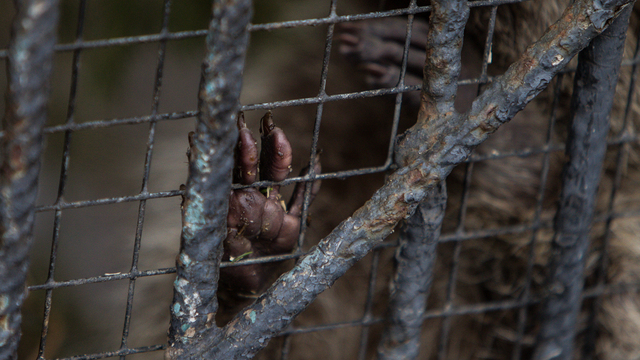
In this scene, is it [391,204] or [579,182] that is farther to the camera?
[579,182]

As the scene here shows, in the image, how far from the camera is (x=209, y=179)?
45 cm

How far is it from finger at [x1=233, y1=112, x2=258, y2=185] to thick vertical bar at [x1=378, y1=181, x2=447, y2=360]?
0.18 m

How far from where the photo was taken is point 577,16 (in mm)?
500

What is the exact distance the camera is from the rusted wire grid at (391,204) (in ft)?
1.68

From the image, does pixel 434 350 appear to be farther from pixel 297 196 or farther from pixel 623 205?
pixel 297 196

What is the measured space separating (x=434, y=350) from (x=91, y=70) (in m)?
1.01

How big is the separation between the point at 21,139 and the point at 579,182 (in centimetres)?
57

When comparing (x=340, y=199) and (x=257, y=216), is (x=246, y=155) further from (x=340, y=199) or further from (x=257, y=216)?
(x=340, y=199)

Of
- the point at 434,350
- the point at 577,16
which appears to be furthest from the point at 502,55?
the point at 434,350

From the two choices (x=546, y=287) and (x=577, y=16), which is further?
(x=546, y=287)

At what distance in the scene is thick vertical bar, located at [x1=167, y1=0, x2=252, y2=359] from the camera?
0.41 metres

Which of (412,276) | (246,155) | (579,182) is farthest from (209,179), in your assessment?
(579,182)

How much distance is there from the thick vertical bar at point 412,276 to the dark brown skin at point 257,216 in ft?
0.38

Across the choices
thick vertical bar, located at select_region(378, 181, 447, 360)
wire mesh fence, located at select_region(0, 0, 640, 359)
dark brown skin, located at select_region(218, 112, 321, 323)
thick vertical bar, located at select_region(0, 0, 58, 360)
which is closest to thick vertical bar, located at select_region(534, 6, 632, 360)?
wire mesh fence, located at select_region(0, 0, 640, 359)
